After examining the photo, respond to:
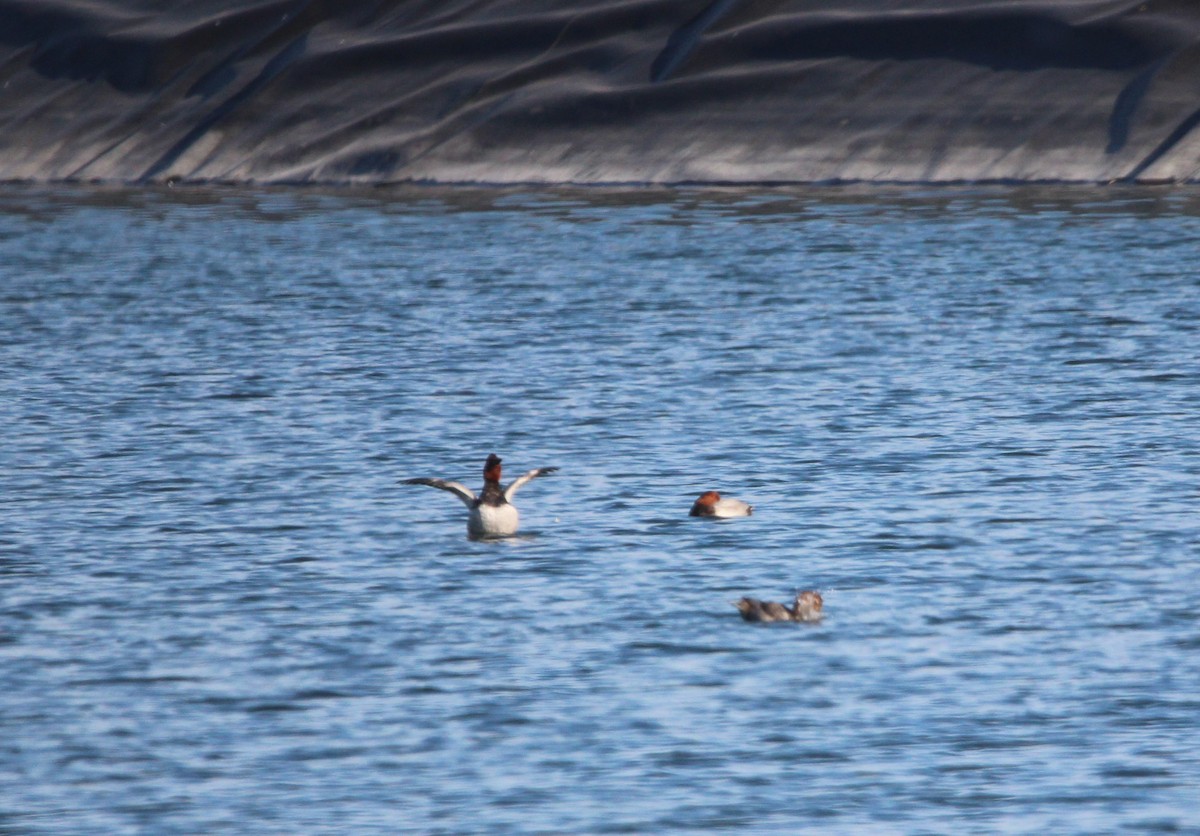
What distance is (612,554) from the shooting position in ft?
62.2

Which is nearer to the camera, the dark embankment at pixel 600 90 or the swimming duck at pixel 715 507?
the swimming duck at pixel 715 507

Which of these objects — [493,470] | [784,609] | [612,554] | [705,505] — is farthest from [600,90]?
[784,609]

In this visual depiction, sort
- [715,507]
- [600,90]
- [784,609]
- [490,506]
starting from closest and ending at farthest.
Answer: [784,609], [490,506], [715,507], [600,90]

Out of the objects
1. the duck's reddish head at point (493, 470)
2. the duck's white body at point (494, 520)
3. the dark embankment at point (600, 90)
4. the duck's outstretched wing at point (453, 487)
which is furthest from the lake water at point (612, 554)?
the dark embankment at point (600, 90)

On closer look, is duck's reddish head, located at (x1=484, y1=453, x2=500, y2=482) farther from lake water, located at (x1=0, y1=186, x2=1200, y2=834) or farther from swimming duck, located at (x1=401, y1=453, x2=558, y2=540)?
lake water, located at (x1=0, y1=186, x2=1200, y2=834)

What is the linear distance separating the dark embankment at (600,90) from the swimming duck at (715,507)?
2751 cm

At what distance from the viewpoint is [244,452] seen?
79.4 ft

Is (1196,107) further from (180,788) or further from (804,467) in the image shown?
(180,788)

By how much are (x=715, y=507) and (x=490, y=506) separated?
2105mm

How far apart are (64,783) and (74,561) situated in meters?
5.85

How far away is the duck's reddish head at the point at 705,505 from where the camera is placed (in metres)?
20.1

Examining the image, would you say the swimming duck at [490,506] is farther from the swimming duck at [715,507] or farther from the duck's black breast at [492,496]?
the swimming duck at [715,507]

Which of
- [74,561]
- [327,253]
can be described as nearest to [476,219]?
[327,253]

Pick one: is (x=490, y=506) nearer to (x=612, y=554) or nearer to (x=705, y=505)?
(x=612, y=554)
